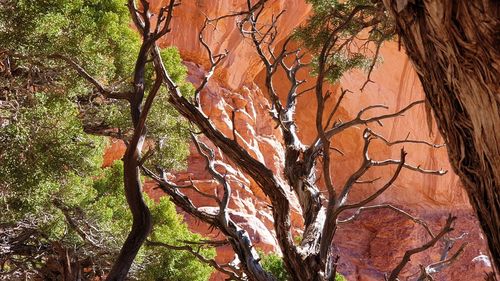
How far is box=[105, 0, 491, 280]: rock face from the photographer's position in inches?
544

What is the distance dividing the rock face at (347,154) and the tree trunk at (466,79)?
10.5m

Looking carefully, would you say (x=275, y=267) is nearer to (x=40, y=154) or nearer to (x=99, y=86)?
(x=40, y=154)

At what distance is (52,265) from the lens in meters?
7.80

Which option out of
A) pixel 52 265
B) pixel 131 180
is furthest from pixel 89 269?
pixel 131 180

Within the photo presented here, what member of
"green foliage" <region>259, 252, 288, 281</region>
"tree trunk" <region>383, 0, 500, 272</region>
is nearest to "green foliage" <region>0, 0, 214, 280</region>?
"green foliage" <region>259, 252, 288, 281</region>

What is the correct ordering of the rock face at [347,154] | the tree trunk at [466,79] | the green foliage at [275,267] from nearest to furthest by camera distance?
1. the tree trunk at [466,79]
2. the green foliage at [275,267]
3. the rock face at [347,154]

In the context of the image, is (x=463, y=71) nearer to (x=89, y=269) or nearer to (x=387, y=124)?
(x=89, y=269)

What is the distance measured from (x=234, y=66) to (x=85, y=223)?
8.12 m

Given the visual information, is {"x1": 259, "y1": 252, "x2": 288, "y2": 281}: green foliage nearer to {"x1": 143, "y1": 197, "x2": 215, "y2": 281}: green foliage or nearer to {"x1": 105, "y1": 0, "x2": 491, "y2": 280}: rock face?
{"x1": 143, "y1": 197, "x2": 215, "y2": 281}: green foliage

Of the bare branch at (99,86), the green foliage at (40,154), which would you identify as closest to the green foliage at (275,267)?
the green foliage at (40,154)

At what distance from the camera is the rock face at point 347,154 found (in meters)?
13.8

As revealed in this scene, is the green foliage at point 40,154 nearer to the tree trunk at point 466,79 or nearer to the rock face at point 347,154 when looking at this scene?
the tree trunk at point 466,79

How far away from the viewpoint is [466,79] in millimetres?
1850

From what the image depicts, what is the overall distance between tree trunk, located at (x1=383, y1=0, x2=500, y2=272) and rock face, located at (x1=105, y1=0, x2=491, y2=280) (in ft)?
34.4
